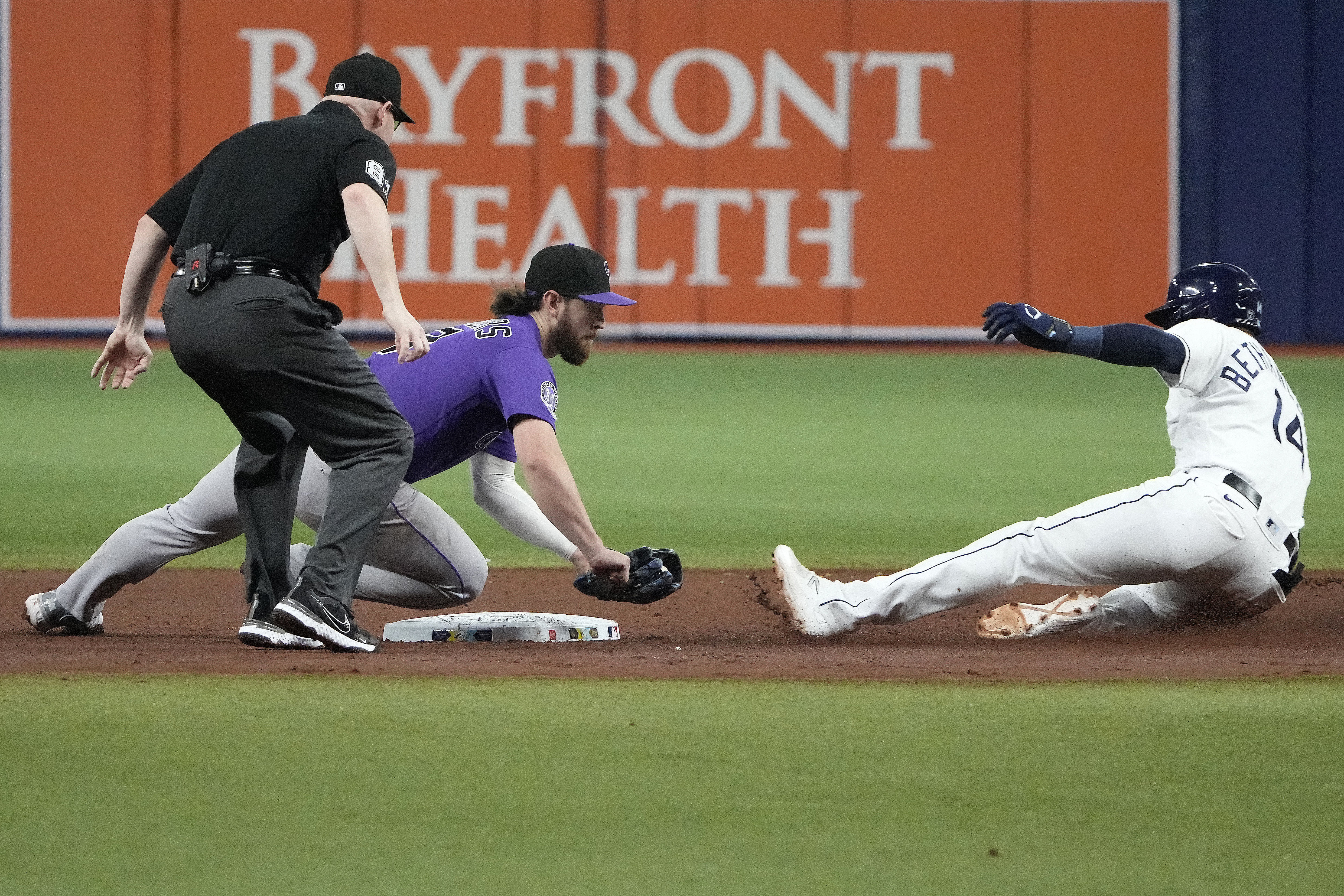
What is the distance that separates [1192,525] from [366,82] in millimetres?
2546

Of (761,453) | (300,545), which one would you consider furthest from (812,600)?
(761,453)

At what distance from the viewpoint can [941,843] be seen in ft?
9.96

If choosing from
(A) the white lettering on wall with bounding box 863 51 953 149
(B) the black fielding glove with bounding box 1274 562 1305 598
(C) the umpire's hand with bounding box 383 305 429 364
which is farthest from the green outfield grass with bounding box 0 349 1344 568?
(A) the white lettering on wall with bounding box 863 51 953 149

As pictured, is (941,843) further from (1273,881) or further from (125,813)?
(125,813)

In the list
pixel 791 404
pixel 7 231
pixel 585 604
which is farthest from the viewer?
pixel 7 231

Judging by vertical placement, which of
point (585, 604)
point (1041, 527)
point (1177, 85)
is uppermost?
point (1177, 85)

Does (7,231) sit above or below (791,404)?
above

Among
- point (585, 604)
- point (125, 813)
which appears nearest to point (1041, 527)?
point (585, 604)

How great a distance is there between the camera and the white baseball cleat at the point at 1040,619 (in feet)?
18.0

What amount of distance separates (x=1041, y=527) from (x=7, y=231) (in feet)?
47.8

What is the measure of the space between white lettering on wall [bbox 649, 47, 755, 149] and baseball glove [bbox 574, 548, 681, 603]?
520 inches

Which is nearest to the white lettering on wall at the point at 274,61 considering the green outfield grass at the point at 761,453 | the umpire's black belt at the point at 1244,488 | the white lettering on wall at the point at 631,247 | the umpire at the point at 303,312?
the white lettering on wall at the point at 631,247

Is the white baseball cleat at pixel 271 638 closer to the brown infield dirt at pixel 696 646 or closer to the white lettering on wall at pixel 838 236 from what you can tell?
the brown infield dirt at pixel 696 646

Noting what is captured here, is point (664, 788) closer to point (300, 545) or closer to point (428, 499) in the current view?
point (428, 499)
